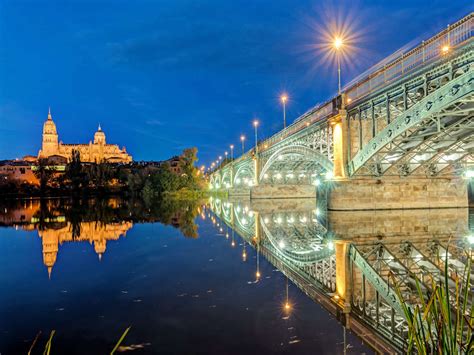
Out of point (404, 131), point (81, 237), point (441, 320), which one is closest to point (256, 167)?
point (404, 131)

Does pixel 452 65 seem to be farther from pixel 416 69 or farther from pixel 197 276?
pixel 197 276

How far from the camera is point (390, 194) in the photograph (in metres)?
28.4

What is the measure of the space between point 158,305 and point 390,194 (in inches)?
940

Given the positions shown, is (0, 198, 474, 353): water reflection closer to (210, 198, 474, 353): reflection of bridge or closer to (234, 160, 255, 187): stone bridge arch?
(210, 198, 474, 353): reflection of bridge

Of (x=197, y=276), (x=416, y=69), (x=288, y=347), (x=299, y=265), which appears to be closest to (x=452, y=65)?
(x=416, y=69)

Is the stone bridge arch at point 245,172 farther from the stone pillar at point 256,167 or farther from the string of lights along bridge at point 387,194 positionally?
the string of lights along bridge at point 387,194

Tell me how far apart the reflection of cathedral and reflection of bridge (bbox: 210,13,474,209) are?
49.1 ft

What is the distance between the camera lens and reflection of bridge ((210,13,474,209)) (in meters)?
18.3

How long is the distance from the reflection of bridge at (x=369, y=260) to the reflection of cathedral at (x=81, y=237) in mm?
6411

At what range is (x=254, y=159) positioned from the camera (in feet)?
196

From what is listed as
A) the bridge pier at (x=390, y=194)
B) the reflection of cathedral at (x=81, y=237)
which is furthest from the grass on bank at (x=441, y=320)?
the bridge pier at (x=390, y=194)

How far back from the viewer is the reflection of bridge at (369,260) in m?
6.95

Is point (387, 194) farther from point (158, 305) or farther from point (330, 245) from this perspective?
point (158, 305)

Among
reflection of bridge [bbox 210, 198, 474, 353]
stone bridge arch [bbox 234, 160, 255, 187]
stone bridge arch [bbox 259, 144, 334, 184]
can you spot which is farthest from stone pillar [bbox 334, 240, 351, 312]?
stone bridge arch [bbox 234, 160, 255, 187]
